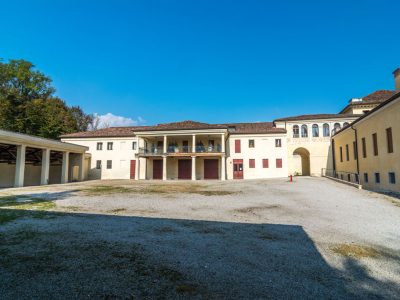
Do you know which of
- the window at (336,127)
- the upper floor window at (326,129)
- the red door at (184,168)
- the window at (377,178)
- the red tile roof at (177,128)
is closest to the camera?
the window at (377,178)

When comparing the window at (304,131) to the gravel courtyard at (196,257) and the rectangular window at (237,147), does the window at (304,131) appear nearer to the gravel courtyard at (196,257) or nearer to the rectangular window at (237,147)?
the rectangular window at (237,147)

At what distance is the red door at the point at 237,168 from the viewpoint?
101ft

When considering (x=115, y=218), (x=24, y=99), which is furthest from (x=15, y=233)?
(x=24, y=99)

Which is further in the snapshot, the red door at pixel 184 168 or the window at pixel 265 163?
the red door at pixel 184 168

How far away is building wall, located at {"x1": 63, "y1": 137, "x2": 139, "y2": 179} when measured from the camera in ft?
106

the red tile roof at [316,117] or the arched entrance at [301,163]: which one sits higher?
the red tile roof at [316,117]

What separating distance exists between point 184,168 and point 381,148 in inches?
860

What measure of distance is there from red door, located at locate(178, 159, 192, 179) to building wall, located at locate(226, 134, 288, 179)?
16.9 ft

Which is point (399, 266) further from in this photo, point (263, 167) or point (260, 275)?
point (263, 167)

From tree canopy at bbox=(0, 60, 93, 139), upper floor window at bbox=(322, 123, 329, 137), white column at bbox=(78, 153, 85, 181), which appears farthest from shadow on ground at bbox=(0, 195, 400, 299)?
tree canopy at bbox=(0, 60, 93, 139)

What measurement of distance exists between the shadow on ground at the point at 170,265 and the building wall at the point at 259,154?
25123 mm

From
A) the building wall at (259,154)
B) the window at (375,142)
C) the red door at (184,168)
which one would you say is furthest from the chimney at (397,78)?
the red door at (184,168)

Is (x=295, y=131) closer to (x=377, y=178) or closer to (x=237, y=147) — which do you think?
(x=237, y=147)

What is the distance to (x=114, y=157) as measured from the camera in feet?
107
